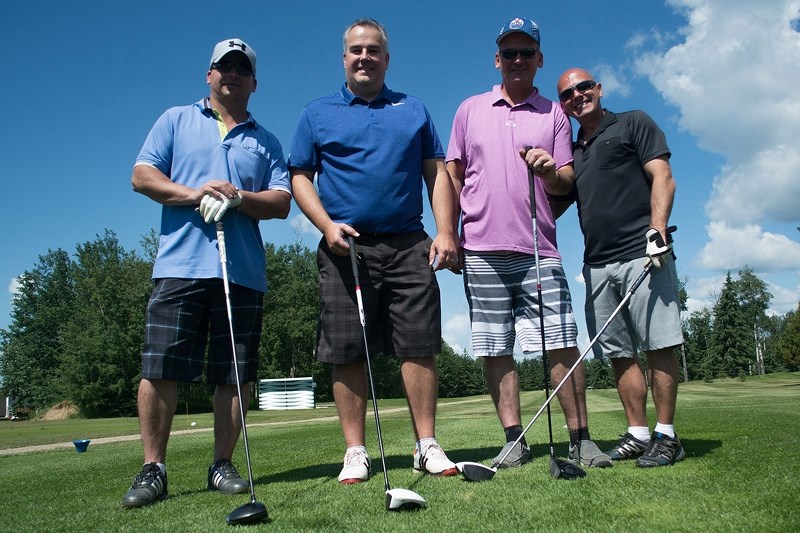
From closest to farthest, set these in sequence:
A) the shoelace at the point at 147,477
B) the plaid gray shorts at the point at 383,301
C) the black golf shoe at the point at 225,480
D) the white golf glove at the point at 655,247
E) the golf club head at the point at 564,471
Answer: the golf club head at the point at 564,471, the shoelace at the point at 147,477, the black golf shoe at the point at 225,480, the white golf glove at the point at 655,247, the plaid gray shorts at the point at 383,301

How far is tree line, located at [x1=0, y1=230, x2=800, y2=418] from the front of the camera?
157 ft

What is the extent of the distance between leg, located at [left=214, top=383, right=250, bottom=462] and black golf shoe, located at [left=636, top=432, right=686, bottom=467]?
2.37 metres

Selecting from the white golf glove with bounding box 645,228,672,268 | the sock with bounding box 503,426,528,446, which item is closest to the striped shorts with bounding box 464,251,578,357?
the sock with bounding box 503,426,528,446

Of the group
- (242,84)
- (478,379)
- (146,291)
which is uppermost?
Result: (146,291)

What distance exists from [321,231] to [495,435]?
10.7ft

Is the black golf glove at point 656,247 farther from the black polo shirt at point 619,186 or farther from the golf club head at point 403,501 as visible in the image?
the golf club head at point 403,501

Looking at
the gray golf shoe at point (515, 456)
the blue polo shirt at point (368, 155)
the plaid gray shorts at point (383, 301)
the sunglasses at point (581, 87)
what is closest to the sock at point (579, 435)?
the gray golf shoe at point (515, 456)

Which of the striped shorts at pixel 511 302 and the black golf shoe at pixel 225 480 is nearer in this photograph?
the black golf shoe at pixel 225 480

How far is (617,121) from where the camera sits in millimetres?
4316

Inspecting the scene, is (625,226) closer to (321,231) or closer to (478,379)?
(321,231)

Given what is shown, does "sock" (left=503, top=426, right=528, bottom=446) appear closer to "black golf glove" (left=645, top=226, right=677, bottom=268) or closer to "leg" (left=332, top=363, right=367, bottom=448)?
"leg" (left=332, top=363, right=367, bottom=448)

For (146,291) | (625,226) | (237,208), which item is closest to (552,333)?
(625,226)

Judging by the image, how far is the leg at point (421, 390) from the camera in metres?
3.89

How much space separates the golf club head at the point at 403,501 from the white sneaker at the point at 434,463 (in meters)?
0.84
